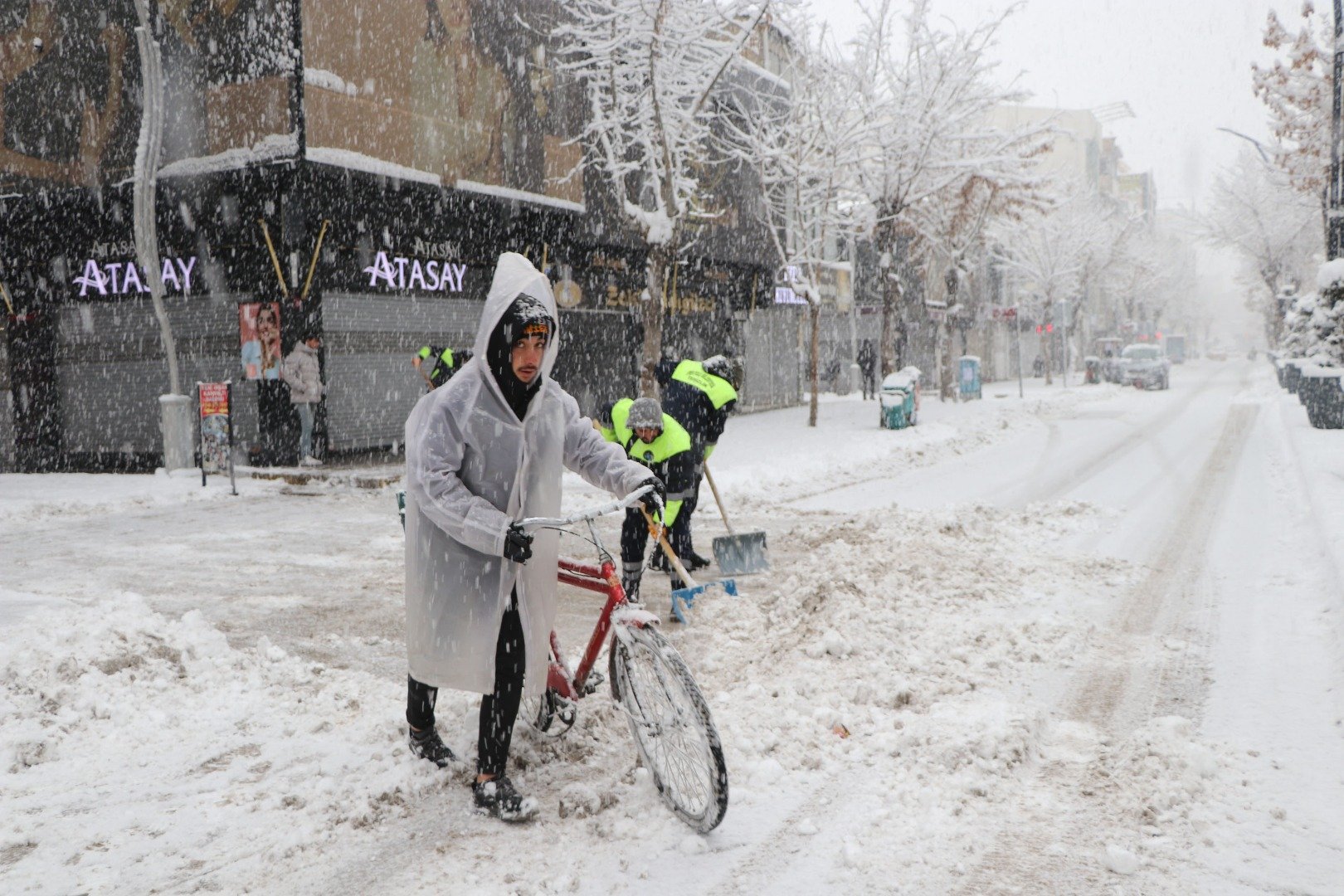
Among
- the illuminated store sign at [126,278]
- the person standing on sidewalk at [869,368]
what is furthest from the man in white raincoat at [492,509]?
the person standing on sidewalk at [869,368]

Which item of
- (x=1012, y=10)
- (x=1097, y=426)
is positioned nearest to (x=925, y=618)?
(x=1097, y=426)

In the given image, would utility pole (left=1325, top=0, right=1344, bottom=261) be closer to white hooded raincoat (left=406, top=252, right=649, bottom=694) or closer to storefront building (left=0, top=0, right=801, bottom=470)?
storefront building (left=0, top=0, right=801, bottom=470)

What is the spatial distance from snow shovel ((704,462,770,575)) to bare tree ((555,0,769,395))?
929 centimetres

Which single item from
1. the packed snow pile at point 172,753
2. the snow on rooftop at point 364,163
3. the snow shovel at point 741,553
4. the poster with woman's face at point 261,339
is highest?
the snow on rooftop at point 364,163

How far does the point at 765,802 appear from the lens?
11.5 feet

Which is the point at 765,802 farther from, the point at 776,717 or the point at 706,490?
the point at 706,490

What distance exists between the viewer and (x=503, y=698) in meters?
3.42

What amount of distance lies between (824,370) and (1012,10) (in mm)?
18503

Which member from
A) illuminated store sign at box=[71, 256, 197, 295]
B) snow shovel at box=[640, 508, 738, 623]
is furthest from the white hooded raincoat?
illuminated store sign at box=[71, 256, 197, 295]

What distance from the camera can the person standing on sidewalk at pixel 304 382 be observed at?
47.3ft

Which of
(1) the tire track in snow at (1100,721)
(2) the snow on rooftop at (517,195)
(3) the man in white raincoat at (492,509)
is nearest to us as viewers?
(1) the tire track in snow at (1100,721)

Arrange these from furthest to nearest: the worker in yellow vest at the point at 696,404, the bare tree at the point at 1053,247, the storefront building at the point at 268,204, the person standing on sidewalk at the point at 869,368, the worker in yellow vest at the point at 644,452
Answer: the bare tree at the point at 1053,247 < the person standing on sidewalk at the point at 869,368 < the storefront building at the point at 268,204 < the worker in yellow vest at the point at 696,404 < the worker in yellow vest at the point at 644,452

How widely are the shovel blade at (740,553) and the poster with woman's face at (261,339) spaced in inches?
395

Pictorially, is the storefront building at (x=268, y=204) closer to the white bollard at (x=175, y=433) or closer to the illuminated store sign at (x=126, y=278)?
the illuminated store sign at (x=126, y=278)
